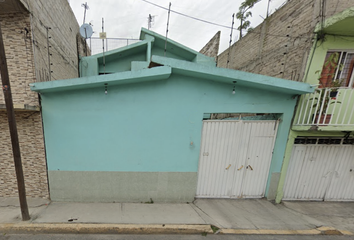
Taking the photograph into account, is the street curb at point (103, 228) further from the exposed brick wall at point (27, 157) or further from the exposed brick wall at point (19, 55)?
the exposed brick wall at point (19, 55)

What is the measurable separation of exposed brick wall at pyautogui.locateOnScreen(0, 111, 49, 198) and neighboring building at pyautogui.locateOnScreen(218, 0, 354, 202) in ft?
22.2

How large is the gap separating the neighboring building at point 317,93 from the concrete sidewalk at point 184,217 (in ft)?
2.06

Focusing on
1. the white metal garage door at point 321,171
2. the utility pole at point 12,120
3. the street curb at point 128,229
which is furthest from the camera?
the white metal garage door at point 321,171

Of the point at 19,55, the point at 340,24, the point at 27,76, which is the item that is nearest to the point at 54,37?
the point at 19,55

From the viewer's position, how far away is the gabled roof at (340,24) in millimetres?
2993

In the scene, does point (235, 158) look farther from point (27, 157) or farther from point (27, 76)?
point (27, 76)

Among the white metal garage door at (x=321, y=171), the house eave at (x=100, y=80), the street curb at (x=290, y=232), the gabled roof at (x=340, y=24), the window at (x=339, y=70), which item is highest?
the gabled roof at (x=340, y=24)

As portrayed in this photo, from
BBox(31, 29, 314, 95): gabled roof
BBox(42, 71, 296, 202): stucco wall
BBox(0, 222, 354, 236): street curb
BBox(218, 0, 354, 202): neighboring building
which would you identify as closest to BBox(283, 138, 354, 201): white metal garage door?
BBox(218, 0, 354, 202): neighboring building

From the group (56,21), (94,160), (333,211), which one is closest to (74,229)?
(94,160)

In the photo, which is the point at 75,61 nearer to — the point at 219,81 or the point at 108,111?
the point at 108,111

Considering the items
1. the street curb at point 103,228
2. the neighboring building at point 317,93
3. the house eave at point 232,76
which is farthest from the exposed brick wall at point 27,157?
the neighboring building at point 317,93

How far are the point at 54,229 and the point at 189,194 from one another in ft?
10.5

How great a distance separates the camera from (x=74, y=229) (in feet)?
9.71

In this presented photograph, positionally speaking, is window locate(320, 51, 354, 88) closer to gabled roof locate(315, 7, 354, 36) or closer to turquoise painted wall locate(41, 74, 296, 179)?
gabled roof locate(315, 7, 354, 36)
